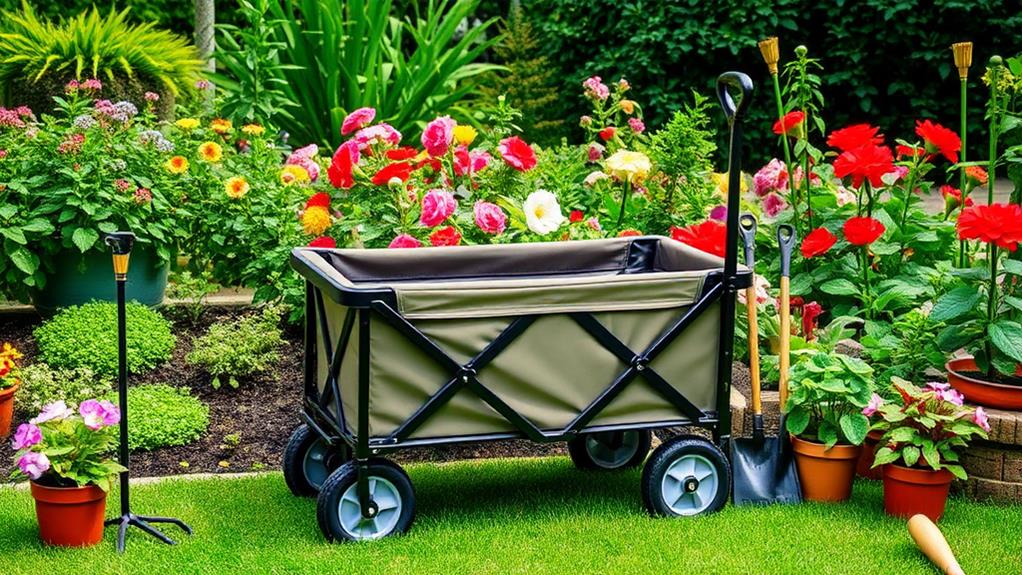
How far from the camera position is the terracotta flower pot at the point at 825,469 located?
12.0 feet

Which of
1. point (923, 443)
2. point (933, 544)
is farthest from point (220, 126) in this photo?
point (933, 544)

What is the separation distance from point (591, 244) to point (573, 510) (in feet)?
2.75

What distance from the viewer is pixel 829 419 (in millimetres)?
3680

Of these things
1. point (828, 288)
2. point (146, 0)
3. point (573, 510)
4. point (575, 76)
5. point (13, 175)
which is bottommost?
point (573, 510)

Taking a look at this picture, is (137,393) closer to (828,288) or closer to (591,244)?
(591,244)

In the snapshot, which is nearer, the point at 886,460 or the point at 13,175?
the point at 886,460

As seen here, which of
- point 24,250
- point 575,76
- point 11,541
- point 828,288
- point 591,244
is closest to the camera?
point 11,541

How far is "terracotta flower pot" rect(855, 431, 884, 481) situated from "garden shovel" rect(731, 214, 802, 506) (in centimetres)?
26

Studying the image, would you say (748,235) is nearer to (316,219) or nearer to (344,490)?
(344,490)

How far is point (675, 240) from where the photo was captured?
401cm

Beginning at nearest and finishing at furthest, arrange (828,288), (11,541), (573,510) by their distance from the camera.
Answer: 1. (11,541)
2. (573,510)
3. (828,288)

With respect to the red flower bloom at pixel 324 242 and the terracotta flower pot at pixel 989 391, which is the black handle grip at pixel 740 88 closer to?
the terracotta flower pot at pixel 989 391

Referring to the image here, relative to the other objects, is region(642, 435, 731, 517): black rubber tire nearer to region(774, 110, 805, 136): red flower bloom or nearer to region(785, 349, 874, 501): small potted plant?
region(785, 349, 874, 501): small potted plant

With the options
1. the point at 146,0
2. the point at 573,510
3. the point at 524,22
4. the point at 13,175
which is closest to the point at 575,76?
the point at 524,22
